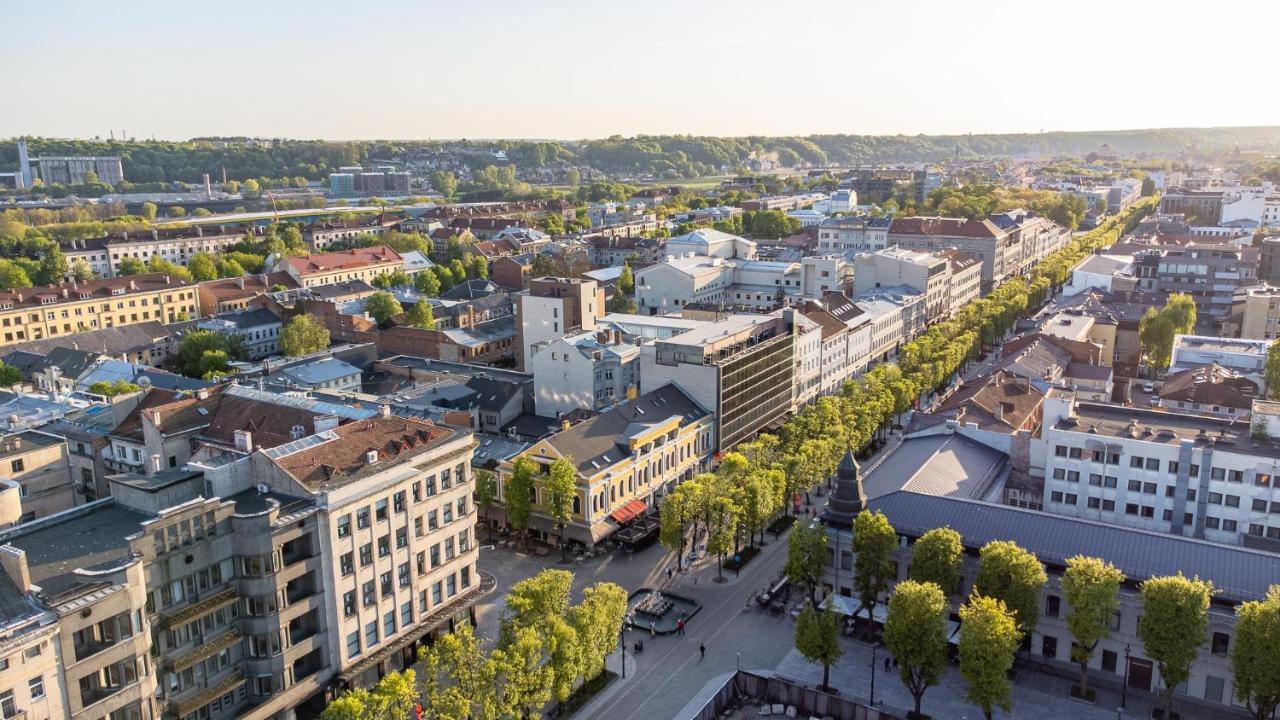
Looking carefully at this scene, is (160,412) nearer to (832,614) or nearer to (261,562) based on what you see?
(261,562)

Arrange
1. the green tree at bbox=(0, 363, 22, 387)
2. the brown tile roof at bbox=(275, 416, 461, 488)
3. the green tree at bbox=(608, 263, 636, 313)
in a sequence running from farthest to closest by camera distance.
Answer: the green tree at bbox=(608, 263, 636, 313)
the green tree at bbox=(0, 363, 22, 387)
the brown tile roof at bbox=(275, 416, 461, 488)

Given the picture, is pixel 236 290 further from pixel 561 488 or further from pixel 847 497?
pixel 847 497

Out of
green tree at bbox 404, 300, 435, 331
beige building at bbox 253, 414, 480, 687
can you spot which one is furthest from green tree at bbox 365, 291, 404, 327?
beige building at bbox 253, 414, 480, 687

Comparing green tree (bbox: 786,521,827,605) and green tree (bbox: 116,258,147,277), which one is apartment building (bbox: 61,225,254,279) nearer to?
green tree (bbox: 116,258,147,277)

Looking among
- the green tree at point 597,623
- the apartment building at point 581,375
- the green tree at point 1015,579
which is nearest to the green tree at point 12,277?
the apartment building at point 581,375

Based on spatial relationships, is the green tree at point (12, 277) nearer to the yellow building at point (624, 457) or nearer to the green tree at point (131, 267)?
the green tree at point (131, 267)
